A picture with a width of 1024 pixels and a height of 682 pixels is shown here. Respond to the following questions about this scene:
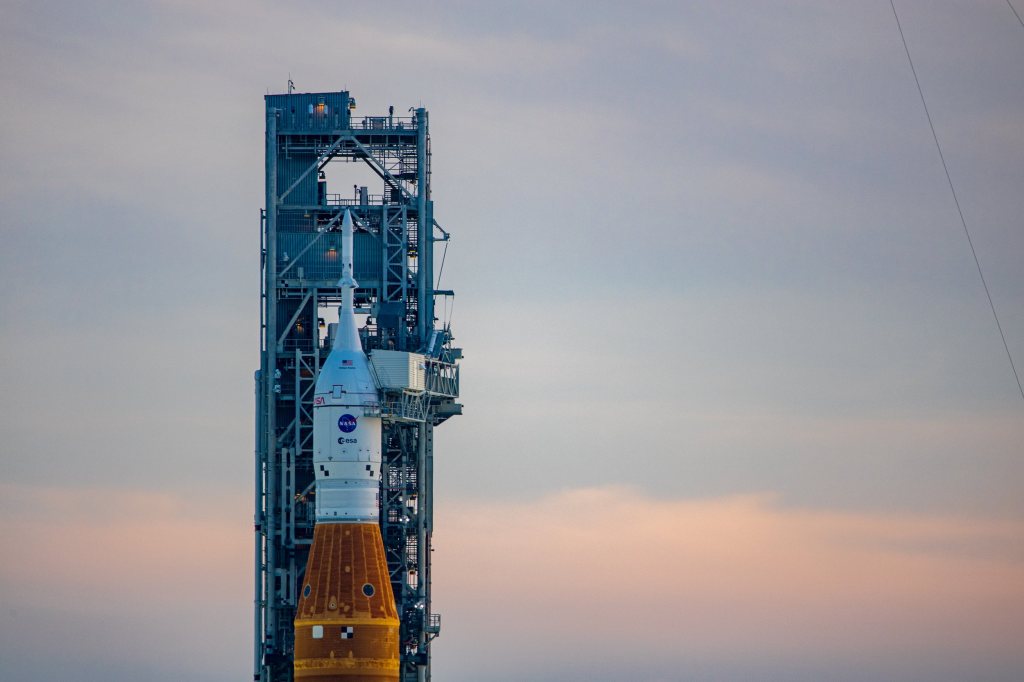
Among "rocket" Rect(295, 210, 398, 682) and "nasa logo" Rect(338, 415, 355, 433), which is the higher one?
"nasa logo" Rect(338, 415, 355, 433)

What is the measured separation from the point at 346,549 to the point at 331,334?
48.2 feet

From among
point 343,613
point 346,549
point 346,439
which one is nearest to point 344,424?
point 346,439

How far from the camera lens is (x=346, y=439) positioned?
155500 millimetres

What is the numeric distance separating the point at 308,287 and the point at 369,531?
16329mm

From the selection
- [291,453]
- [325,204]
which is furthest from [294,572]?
[325,204]

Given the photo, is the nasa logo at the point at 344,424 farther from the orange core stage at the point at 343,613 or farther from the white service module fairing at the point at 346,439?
the orange core stage at the point at 343,613

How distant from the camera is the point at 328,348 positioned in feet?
538

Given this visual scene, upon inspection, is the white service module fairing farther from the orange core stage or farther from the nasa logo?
the orange core stage

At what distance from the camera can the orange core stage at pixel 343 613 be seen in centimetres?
15462

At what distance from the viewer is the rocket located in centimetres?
15475

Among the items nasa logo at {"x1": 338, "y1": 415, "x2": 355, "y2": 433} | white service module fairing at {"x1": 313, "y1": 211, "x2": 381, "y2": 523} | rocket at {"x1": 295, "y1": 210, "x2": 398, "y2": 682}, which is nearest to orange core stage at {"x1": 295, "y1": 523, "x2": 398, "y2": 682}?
rocket at {"x1": 295, "y1": 210, "x2": 398, "y2": 682}

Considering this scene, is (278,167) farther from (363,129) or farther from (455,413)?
(455,413)

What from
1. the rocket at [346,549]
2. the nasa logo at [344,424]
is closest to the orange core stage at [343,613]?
the rocket at [346,549]

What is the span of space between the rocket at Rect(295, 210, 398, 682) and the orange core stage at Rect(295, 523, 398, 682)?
5 cm
